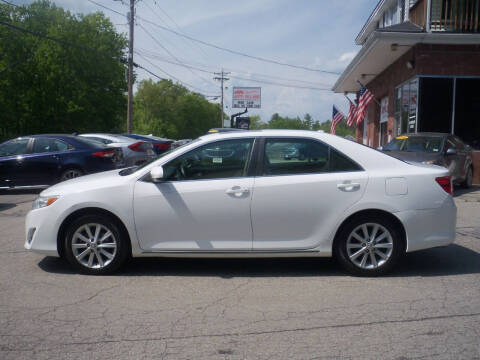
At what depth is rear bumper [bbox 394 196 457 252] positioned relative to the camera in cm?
514

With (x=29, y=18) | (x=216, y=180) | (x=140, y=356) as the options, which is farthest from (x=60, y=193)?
(x=29, y=18)

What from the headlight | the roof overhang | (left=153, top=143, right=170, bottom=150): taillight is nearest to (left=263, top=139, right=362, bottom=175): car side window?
the headlight

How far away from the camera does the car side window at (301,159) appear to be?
17.2 feet

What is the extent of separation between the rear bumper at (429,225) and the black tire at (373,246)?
113mm

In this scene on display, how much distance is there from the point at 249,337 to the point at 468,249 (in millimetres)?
4079

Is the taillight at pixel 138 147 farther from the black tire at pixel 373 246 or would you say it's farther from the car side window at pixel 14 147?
the black tire at pixel 373 246

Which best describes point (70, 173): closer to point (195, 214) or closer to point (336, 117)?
point (195, 214)

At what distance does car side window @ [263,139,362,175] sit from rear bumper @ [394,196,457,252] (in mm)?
767

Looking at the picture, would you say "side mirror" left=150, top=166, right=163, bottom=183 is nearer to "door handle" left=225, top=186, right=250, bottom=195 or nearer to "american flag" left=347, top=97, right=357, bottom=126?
"door handle" left=225, top=186, right=250, bottom=195

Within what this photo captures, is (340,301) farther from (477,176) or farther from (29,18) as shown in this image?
(29,18)

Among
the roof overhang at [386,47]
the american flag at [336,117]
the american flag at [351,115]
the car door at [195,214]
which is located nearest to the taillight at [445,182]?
the car door at [195,214]

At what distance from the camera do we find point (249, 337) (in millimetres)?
3703

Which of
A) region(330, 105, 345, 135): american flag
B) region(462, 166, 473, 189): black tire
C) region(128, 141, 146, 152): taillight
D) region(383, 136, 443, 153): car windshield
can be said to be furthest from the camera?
region(330, 105, 345, 135): american flag

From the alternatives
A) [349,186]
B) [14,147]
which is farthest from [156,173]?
[14,147]
